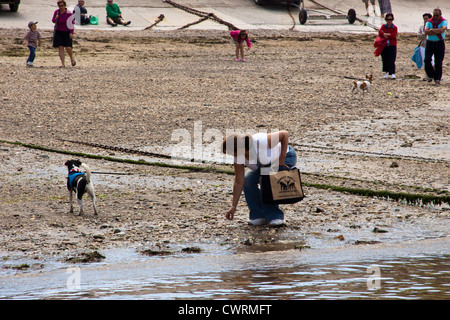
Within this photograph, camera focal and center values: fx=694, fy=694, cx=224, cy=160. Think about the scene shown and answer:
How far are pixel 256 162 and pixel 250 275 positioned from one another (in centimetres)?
139

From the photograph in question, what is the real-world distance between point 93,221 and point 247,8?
76.7 feet

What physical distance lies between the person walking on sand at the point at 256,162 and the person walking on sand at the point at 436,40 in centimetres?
Result: 1080

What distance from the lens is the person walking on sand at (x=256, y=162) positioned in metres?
6.79

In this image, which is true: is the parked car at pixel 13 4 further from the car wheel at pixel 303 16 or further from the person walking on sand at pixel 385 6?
the person walking on sand at pixel 385 6

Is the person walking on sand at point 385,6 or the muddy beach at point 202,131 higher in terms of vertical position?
the person walking on sand at point 385,6

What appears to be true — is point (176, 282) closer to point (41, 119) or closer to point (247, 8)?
point (41, 119)

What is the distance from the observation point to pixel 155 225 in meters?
7.38

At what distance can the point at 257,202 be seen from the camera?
7297mm

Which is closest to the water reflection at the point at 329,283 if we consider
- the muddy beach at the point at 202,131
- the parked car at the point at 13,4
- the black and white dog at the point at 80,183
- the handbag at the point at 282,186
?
the muddy beach at the point at 202,131

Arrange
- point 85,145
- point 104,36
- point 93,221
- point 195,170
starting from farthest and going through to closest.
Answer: point 104,36 → point 85,145 → point 195,170 → point 93,221

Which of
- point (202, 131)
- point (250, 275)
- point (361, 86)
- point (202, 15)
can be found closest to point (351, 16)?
point (202, 15)

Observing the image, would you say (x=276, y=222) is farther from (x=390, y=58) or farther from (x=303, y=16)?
(x=303, y=16)

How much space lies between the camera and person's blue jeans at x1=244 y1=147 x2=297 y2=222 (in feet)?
23.7
